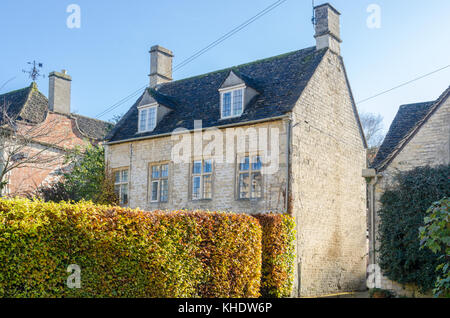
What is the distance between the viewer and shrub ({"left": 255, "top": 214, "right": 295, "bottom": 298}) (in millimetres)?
16406

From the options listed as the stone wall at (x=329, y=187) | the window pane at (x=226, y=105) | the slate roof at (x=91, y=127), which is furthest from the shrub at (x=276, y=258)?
the slate roof at (x=91, y=127)

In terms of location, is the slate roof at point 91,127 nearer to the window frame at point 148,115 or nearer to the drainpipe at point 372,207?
the window frame at point 148,115

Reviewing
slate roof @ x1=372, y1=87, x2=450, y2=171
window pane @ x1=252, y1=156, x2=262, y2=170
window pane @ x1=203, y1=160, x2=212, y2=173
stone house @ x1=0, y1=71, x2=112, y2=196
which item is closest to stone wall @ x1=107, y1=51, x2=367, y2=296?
window pane @ x1=203, y1=160, x2=212, y2=173

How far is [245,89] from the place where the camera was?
70.1 feet

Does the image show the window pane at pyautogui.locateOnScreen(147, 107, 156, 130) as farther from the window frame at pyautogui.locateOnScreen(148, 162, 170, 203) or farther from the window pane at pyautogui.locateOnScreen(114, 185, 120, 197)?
the window pane at pyautogui.locateOnScreen(114, 185, 120, 197)

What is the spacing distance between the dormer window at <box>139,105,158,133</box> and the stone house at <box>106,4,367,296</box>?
6 centimetres

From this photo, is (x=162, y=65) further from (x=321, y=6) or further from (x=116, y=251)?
(x=116, y=251)

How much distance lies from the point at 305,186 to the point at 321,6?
27.2 ft

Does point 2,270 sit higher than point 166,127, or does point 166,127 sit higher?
point 166,127

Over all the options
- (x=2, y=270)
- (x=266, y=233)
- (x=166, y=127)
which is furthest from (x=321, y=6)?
(x=2, y=270)

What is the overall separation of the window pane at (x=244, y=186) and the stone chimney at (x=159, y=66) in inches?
403

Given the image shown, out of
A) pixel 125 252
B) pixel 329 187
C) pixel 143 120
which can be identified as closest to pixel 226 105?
pixel 143 120

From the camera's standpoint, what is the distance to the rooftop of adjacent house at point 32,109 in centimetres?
3106

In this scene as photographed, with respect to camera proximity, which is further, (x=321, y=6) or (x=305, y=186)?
(x=321, y=6)
